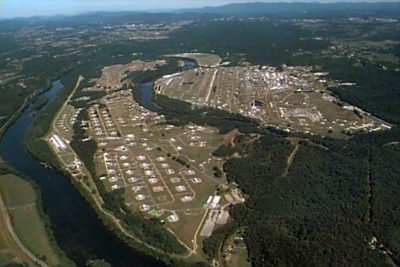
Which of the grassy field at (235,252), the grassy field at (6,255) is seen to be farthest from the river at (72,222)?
the grassy field at (235,252)

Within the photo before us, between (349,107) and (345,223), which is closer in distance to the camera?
(345,223)

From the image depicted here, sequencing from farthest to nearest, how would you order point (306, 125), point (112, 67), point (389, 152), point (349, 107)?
point (112, 67), point (349, 107), point (306, 125), point (389, 152)

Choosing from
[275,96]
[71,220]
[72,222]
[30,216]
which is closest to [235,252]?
[72,222]

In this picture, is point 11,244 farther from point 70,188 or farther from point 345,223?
point 345,223

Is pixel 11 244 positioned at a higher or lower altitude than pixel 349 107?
higher

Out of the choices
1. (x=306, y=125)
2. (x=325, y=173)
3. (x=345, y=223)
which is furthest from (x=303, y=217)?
(x=306, y=125)

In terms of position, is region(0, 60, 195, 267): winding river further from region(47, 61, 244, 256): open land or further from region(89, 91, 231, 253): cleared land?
region(89, 91, 231, 253): cleared land
